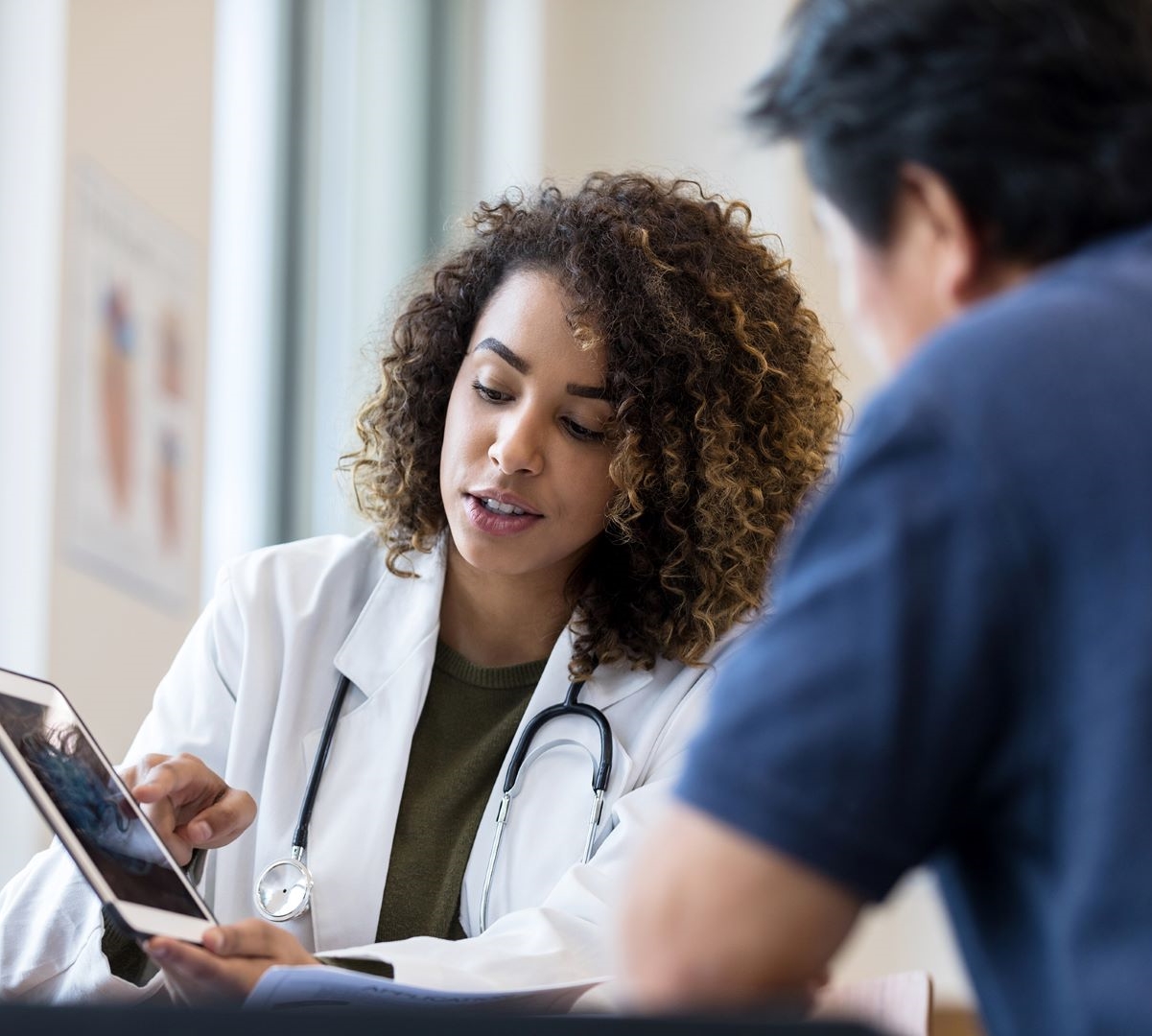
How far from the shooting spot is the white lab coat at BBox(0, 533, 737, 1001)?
1.53 metres

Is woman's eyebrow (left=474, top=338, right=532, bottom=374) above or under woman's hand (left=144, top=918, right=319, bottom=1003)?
above

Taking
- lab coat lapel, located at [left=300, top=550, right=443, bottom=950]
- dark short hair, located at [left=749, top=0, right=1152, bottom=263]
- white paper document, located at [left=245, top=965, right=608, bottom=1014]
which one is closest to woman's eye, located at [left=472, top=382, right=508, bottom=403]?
lab coat lapel, located at [left=300, top=550, right=443, bottom=950]

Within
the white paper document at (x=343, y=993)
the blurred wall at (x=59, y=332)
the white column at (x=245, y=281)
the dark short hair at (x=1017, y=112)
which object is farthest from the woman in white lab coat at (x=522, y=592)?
the white column at (x=245, y=281)

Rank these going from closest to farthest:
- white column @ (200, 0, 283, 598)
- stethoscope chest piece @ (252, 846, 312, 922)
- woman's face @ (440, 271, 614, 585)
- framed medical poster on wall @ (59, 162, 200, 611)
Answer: stethoscope chest piece @ (252, 846, 312, 922) < woman's face @ (440, 271, 614, 585) < framed medical poster on wall @ (59, 162, 200, 611) < white column @ (200, 0, 283, 598)

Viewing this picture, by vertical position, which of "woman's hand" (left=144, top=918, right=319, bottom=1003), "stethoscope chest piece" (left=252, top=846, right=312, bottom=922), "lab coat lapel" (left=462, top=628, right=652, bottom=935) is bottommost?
"stethoscope chest piece" (left=252, top=846, right=312, bottom=922)

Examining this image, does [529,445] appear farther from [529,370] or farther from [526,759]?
[526,759]

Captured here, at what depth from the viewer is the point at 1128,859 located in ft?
2.08

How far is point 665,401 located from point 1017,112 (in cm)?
108

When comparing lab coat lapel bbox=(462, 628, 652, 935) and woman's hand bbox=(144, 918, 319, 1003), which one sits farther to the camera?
lab coat lapel bbox=(462, 628, 652, 935)

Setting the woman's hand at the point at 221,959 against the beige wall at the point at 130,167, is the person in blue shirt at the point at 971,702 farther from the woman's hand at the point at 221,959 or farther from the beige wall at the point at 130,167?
the beige wall at the point at 130,167

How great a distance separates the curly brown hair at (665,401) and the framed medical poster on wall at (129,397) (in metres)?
0.92

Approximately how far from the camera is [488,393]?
180 centimetres

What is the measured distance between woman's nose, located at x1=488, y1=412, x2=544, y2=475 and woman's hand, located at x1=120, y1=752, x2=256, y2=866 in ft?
1.43

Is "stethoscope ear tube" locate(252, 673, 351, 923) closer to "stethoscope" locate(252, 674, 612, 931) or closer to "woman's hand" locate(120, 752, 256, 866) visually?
"stethoscope" locate(252, 674, 612, 931)
